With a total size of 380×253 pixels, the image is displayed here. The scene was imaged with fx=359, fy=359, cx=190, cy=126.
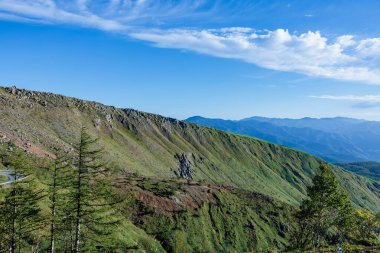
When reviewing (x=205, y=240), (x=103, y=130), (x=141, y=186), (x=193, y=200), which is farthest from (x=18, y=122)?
(x=205, y=240)

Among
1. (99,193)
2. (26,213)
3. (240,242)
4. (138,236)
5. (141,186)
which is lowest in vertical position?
(240,242)

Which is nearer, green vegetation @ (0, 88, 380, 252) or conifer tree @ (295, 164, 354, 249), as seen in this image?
green vegetation @ (0, 88, 380, 252)

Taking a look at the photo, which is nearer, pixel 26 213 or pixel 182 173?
pixel 26 213

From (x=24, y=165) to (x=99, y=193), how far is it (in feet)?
31.3

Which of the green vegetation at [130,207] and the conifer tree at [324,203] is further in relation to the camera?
the conifer tree at [324,203]

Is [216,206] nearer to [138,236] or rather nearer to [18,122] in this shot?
[138,236]

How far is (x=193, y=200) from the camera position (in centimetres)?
9669

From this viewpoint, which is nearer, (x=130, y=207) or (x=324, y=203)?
(x=324, y=203)

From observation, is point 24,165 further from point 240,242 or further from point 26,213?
point 240,242

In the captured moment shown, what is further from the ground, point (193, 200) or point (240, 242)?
point (193, 200)

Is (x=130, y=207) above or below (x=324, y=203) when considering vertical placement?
below

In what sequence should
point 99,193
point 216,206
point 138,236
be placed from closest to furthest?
1. point 99,193
2. point 138,236
3. point 216,206

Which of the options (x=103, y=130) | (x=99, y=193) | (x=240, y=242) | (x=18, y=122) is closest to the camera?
(x=99, y=193)

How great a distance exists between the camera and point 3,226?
3484cm
